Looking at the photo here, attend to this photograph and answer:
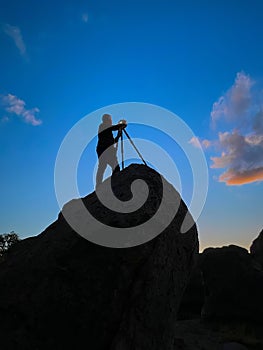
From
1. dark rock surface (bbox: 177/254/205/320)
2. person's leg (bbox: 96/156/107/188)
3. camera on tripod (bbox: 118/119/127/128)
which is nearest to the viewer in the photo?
person's leg (bbox: 96/156/107/188)

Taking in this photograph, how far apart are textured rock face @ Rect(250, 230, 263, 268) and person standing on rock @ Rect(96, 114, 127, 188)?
2305 centimetres

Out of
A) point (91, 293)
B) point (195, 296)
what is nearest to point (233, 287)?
point (195, 296)

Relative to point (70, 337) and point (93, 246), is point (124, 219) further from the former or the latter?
point (70, 337)

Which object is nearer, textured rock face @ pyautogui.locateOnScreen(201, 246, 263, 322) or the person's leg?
the person's leg

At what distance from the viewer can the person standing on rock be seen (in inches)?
340

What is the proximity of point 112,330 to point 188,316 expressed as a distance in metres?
19.2

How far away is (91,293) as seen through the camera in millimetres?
5078

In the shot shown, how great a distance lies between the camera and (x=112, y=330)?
16.4ft

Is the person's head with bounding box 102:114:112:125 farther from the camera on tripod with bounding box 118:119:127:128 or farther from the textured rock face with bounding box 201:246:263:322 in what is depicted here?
the textured rock face with bounding box 201:246:263:322

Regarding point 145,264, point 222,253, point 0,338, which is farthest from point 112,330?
point 222,253

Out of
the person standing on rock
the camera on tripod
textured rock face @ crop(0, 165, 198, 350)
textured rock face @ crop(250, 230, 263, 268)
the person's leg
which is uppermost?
textured rock face @ crop(250, 230, 263, 268)

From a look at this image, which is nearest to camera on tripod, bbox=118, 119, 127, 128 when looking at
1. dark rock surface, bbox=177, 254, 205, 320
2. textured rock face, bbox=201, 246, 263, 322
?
textured rock face, bbox=201, 246, 263, 322

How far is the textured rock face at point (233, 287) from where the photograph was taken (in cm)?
1720

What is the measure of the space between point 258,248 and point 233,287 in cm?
1154
